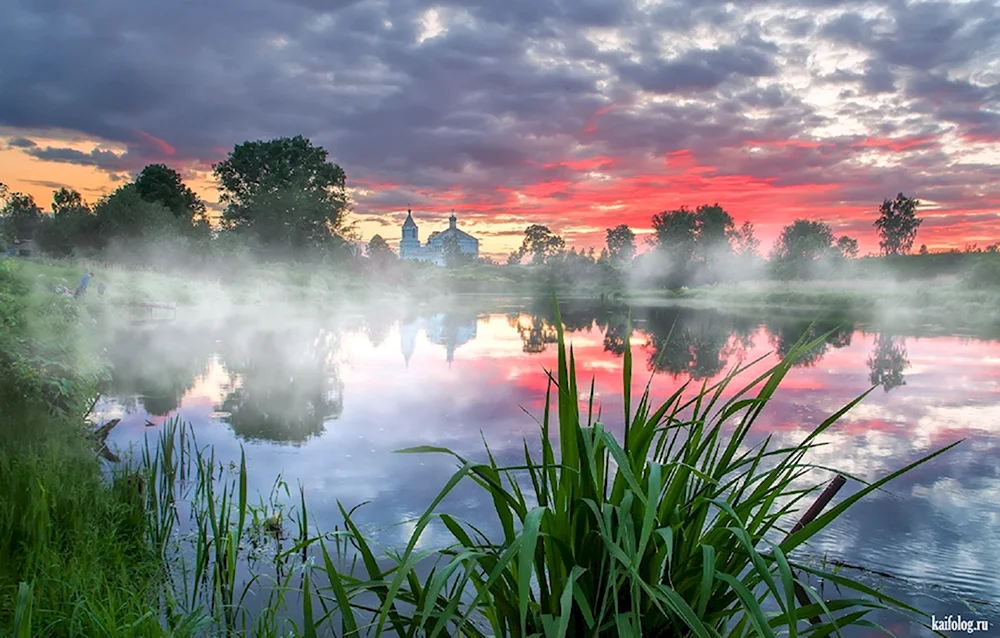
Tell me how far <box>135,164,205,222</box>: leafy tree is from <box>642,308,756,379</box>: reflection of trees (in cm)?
3712

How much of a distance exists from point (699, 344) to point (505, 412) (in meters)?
10.3

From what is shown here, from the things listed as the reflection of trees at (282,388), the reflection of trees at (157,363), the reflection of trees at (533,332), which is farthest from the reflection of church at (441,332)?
the reflection of trees at (157,363)

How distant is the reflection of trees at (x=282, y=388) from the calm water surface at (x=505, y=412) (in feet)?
0.17

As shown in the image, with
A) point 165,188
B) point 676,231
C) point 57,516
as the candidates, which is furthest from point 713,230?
point 57,516

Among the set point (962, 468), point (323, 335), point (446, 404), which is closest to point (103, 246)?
point (323, 335)

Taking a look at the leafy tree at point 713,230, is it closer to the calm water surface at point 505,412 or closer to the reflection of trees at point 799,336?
the reflection of trees at point 799,336

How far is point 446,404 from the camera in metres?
9.19

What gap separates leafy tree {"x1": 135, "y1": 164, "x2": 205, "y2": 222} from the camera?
151 feet

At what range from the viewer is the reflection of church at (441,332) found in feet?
52.8

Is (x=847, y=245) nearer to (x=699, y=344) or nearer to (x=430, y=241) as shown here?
(x=699, y=344)

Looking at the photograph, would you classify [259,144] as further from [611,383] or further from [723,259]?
[611,383]

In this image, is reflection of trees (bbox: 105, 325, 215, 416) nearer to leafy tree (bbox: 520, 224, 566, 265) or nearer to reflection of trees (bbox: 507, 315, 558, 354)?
reflection of trees (bbox: 507, 315, 558, 354)

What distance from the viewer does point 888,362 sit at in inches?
542

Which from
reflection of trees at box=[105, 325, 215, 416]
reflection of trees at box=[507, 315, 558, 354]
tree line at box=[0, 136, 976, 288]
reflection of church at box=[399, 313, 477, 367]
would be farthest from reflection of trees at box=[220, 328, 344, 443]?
tree line at box=[0, 136, 976, 288]
